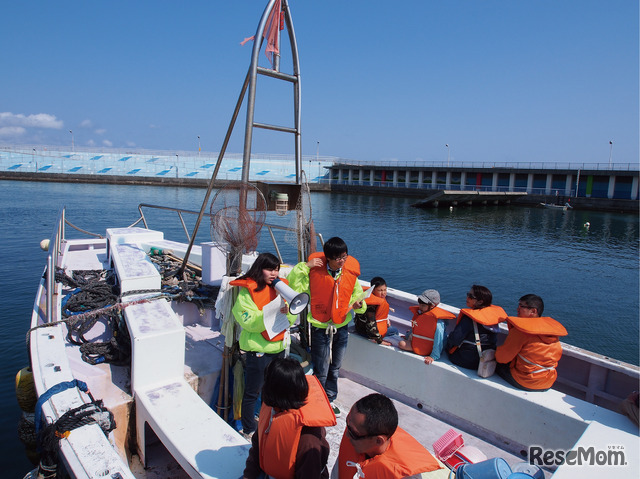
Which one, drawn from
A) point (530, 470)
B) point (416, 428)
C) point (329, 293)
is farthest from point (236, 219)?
point (530, 470)

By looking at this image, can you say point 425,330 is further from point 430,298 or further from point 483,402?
point 483,402

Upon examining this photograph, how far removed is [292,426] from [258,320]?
1227 millimetres

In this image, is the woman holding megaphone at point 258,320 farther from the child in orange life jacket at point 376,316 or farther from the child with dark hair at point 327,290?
the child in orange life jacket at point 376,316

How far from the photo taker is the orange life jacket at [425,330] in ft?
12.8

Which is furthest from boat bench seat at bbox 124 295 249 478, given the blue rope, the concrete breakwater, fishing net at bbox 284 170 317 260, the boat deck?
the concrete breakwater

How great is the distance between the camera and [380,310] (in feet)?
14.1

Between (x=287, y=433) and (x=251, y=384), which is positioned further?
(x=251, y=384)

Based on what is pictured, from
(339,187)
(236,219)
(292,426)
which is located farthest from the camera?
(339,187)

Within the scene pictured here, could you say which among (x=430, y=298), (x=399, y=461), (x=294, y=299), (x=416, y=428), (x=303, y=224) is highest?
(x=303, y=224)

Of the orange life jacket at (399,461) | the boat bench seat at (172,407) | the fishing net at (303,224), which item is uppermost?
the fishing net at (303,224)

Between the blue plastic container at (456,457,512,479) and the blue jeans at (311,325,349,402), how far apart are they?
1.93 meters

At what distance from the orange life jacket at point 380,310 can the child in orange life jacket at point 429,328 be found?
38 centimetres

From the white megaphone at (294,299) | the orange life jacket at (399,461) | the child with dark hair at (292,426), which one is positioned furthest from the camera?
the white megaphone at (294,299)

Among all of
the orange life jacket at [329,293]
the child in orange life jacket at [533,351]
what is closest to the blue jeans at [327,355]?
the orange life jacket at [329,293]
